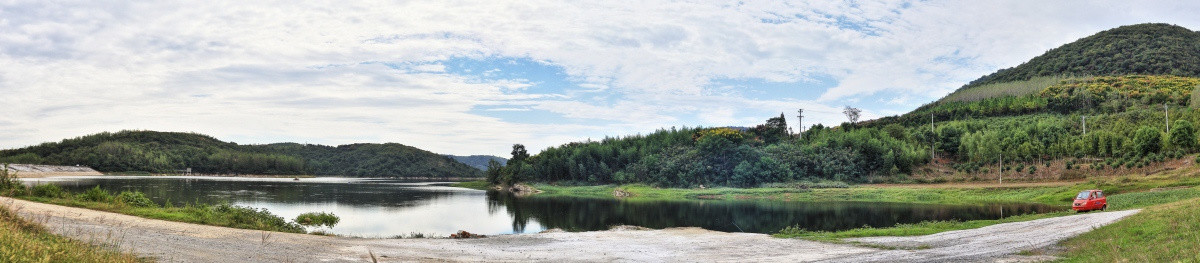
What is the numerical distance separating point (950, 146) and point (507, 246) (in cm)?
9192

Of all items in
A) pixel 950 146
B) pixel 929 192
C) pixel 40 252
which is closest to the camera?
pixel 40 252

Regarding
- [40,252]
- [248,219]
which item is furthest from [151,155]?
[40,252]

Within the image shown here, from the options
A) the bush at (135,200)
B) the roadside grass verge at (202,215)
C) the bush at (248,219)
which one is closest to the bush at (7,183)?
the roadside grass verge at (202,215)

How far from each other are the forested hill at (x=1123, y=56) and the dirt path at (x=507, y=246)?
557 ft

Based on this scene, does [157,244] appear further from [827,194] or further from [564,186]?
[564,186]

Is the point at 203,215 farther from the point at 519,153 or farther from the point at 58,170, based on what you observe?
the point at 58,170

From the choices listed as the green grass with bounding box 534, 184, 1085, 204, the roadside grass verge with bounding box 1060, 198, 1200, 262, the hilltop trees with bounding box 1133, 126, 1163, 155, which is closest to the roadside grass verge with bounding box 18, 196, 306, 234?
the roadside grass verge with bounding box 1060, 198, 1200, 262

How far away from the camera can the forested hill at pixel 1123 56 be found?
154500mm

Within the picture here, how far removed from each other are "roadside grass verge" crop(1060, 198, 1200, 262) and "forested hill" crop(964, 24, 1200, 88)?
171280 millimetres

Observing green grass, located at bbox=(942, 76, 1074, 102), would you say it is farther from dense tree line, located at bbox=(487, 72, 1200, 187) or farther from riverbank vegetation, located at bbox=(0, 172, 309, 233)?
riverbank vegetation, located at bbox=(0, 172, 309, 233)

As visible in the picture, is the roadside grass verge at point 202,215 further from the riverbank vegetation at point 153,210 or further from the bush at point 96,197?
the bush at point 96,197

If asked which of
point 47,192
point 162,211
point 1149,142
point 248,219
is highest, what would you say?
point 1149,142

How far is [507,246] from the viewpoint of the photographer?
73.6 feet

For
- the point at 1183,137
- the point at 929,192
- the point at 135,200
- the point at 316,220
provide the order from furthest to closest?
the point at 929,192, the point at 1183,137, the point at 316,220, the point at 135,200
